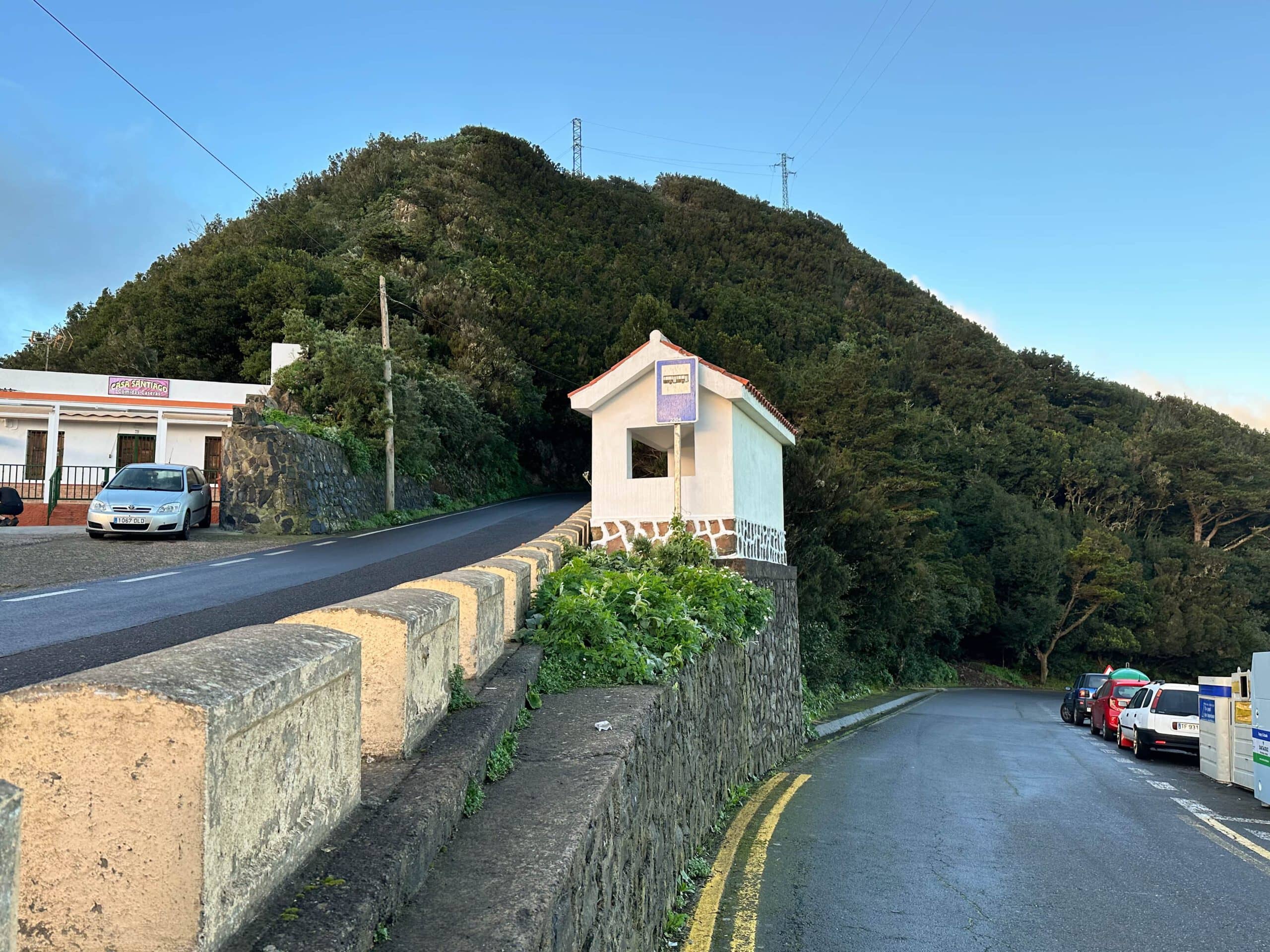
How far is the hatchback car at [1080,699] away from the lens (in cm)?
2562

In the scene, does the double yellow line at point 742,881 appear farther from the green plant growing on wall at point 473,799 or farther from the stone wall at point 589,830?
the green plant growing on wall at point 473,799

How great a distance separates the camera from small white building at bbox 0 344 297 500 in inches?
1390

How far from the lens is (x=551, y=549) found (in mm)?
12023

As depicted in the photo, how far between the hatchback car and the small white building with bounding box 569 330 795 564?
12278mm

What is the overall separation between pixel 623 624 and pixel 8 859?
686 cm

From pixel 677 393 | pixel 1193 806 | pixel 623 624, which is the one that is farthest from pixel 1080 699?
pixel 623 624

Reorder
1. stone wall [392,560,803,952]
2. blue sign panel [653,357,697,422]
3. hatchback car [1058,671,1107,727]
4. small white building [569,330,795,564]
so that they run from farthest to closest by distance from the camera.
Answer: hatchback car [1058,671,1107,727] < small white building [569,330,795,564] < blue sign panel [653,357,697,422] < stone wall [392,560,803,952]

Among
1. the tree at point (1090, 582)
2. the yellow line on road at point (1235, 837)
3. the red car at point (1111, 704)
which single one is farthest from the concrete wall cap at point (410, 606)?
the tree at point (1090, 582)

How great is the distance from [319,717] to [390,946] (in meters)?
0.70

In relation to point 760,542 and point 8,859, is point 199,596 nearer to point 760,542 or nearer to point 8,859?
point 760,542

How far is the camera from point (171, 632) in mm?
9320

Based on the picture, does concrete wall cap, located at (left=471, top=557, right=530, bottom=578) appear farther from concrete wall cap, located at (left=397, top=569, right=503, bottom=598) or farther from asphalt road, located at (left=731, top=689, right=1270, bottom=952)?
asphalt road, located at (left=731, top=689, right=1270, bottom=952)

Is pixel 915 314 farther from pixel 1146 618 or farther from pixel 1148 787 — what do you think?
pixel 1148 787

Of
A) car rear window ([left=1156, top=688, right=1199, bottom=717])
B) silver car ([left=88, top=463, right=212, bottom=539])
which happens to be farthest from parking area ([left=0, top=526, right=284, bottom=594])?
car rear window ([left=1156, top=688, right=1199, bottom=717])
